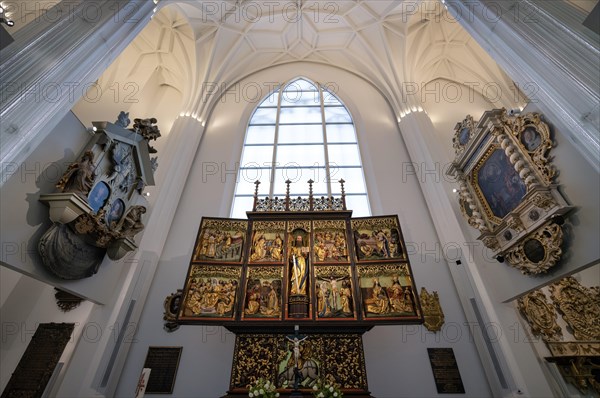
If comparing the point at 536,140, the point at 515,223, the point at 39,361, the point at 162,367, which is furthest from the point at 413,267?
the point at 39,361

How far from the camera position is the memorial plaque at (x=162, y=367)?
554 cm

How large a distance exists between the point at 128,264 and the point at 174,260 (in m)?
1.09

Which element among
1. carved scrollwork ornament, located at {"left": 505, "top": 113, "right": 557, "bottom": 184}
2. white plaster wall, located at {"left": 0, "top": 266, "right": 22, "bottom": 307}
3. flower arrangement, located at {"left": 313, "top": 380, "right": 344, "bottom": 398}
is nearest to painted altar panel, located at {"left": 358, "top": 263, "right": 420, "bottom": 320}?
flower arrangement, located at {"left": 313, "top": 380, "right": 344, "bottom": 398}

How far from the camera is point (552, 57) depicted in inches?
138

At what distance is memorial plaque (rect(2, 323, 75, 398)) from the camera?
518cm

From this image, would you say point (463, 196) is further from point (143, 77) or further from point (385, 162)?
point (143, 77)

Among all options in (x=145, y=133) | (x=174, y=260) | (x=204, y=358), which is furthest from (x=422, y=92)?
(x=204, y=358)

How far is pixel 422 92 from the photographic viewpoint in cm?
1093

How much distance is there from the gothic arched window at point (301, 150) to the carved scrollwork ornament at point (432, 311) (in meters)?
2.69

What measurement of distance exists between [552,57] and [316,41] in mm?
10391

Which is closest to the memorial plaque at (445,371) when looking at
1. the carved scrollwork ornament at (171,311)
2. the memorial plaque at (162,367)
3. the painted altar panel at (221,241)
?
the painted altar panel at (221,241)

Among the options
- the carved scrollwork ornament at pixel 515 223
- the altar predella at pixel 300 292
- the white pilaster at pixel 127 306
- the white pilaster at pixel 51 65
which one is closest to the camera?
the white pilaster at pixel 51 65

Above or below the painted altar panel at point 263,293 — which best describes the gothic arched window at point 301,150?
above

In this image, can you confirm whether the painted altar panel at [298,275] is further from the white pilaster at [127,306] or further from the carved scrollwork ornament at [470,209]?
the carved scrollwork ornament at [470,209]
